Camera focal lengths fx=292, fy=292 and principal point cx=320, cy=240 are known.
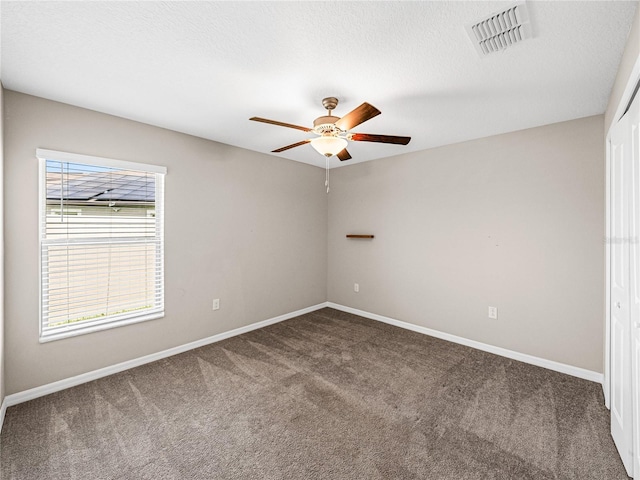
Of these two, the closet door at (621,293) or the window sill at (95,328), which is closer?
the closet door at (621,293)

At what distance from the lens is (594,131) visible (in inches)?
105

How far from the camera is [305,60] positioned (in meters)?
1.85

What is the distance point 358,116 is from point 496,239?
89.6 inches

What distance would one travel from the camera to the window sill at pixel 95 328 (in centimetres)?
245

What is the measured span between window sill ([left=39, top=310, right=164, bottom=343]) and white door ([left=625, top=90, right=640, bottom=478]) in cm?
369

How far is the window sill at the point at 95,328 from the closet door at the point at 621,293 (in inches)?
148

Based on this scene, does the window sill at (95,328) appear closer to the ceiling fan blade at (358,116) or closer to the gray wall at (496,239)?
the ceiling fan blade at (358,116)

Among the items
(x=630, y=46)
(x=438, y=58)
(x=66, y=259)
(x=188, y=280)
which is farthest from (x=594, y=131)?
(x=66, y=259)

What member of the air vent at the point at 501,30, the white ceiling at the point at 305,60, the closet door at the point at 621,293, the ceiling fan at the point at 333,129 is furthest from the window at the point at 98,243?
the closet door at the point at 621,293

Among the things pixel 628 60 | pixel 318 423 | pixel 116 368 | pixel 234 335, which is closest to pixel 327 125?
pixel 628 60

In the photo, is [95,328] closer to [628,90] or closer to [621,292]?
[621,292]

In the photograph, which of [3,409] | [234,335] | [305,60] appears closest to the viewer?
[305,60]

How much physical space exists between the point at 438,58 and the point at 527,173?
191 centimetres

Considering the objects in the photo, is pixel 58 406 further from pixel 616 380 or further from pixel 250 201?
pixel 616 380
